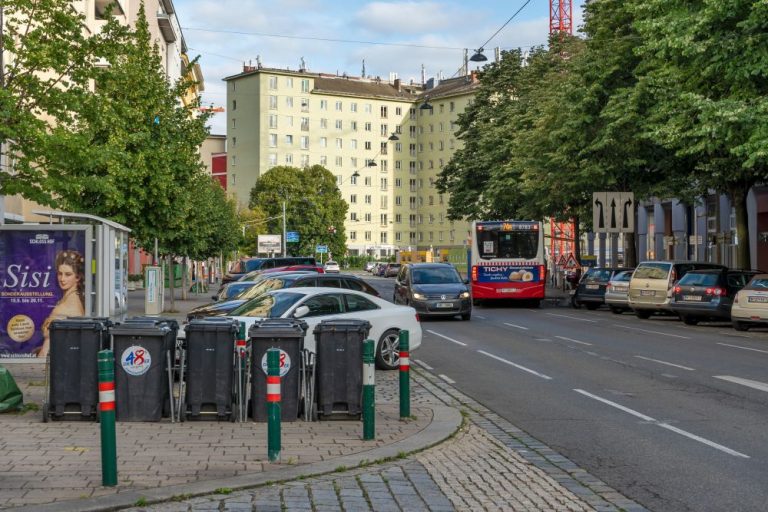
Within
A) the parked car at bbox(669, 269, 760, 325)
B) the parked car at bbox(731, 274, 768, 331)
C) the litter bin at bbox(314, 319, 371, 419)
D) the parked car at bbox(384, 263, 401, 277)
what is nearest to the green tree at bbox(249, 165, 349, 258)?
the parked car at bbox(384, 263, 401, 277)

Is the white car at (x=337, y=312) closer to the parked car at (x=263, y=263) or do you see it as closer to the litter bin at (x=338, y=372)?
the litter bin at (x=338, y=372)

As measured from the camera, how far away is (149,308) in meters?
31.9

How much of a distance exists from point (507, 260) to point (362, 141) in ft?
341

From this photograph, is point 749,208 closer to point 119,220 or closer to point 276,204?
point 119,220

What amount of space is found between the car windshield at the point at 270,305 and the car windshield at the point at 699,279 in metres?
16.9

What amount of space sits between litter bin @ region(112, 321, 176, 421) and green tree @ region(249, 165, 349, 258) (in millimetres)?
98831

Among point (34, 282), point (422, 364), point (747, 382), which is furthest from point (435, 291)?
point (34, 282)

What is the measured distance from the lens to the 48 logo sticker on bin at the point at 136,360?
10.9m

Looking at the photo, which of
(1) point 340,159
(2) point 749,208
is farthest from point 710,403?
(1) point 340,159

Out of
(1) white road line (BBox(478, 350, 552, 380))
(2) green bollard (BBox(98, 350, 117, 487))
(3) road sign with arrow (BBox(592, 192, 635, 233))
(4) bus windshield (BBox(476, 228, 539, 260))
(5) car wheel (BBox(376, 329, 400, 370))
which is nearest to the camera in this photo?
(2) green bollard (BBox(98, 350, 117, 487))

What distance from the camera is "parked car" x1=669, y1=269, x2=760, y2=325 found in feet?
95.5

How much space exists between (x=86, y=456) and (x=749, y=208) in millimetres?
42364

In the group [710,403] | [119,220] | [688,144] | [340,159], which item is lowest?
[710,403]

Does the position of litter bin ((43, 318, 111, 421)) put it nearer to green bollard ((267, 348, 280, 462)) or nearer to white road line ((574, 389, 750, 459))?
green bollard ((267, 348, 280, 462))
